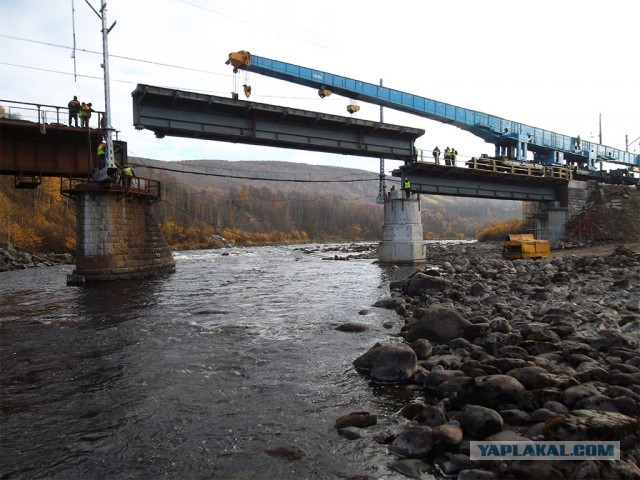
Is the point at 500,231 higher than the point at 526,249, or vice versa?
the point at 500,231

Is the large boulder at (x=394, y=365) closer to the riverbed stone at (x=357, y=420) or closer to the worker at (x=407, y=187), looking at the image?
the riverbed stone at (x=357, y=420)

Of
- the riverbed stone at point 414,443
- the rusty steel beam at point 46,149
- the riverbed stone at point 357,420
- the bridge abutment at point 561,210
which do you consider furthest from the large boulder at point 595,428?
the bridge abutment at point 561,210

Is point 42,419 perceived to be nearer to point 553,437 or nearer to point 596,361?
point 553,437

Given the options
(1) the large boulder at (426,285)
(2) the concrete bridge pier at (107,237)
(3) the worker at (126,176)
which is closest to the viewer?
(1) the large boulder at (426,285)

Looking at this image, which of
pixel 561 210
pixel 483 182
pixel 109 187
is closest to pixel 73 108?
pixel 109 187

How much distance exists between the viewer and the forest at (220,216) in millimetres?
44906

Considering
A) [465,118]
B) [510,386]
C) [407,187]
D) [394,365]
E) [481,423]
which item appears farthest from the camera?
[465,118]

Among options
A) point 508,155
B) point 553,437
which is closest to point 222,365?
point 553,437

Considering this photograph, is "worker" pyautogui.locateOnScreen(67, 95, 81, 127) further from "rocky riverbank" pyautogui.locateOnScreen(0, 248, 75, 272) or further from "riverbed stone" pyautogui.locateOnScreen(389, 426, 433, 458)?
"riverbed stone" pyautogui.locateOnScreen(389, 426, 433, 458)

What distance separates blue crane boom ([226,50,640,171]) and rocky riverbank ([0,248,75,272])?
24.9 metres

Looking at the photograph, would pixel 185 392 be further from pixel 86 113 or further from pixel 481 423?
pixel 86 113

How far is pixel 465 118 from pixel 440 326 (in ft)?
131

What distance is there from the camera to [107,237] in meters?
21.8

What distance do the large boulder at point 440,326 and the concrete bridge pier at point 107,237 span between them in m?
18.8
